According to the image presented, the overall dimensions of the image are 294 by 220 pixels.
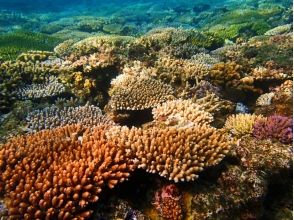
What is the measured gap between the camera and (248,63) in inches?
334

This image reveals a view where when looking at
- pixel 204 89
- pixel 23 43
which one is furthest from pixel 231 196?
pixel 23 43

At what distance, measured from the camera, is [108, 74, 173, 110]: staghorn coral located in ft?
21.2

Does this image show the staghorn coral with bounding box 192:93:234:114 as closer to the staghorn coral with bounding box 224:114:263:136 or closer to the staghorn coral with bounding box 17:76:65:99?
the staghorn coral with bounding box 224:114:263:136

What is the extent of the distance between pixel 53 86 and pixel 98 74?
1.11m

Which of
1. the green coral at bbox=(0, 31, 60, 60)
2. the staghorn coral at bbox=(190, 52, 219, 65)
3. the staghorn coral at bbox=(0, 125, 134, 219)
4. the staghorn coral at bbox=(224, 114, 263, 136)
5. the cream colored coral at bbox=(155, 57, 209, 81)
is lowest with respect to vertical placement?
the green coral at bbox=(0, 31, 60, 60)

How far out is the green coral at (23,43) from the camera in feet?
38.1

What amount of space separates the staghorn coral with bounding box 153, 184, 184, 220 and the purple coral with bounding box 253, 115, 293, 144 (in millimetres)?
2037

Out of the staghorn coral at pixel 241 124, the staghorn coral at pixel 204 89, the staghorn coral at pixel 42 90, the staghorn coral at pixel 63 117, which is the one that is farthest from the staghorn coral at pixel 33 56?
the staghorn coral at pixel 241 124

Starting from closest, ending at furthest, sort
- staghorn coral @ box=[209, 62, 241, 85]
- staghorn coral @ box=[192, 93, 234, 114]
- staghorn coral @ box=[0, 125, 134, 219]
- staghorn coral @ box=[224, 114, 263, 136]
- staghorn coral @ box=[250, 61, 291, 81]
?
staghorn coral @ box=[0, 125, 134, 219]
staghorn coral @ box=[224, 114, 263, 136]
staghorn coral @ box=[192, 93, 234, 114]
staghorn coral @ box=[209, 62, 241, 85]
staghorn coral @ box=[250, 61, 291, 81]

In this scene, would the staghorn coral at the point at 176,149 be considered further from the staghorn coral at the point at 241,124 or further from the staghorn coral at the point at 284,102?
the staghorn coral at the point at 284,102

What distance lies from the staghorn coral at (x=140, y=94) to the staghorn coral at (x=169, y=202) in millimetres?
2501

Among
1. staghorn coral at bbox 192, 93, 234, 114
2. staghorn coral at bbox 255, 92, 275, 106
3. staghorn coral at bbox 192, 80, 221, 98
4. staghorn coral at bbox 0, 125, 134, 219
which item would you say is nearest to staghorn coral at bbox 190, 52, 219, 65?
staghorn coral at bbox 192, 80, 221, 98

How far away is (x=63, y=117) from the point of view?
6371mm

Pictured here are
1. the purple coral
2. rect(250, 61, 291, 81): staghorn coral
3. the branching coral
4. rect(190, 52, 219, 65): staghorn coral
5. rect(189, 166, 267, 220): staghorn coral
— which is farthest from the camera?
rect(190, 52, 219, 65): staghorn coral
